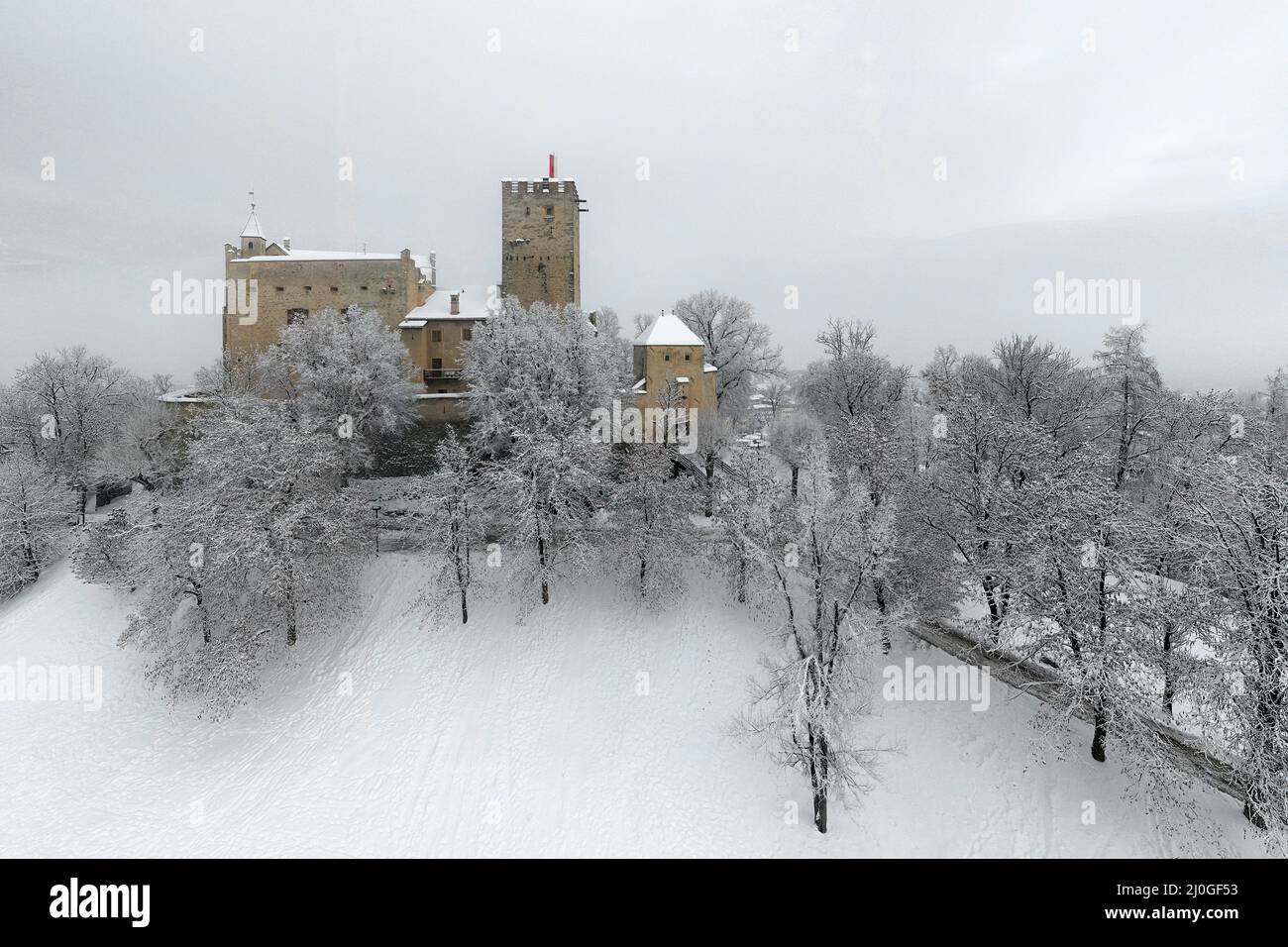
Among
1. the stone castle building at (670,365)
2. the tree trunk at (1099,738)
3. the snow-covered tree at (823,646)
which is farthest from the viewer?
the stone castle building at (670,365)

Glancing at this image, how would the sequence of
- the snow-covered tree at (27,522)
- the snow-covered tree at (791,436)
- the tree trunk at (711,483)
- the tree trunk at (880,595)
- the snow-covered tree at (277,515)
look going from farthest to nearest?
the snow-covered tree at (791,436), the snow-covered tree at (27,522), the tree trunk at (711,483), the snow-covered tree at (277,515), the tree trunk at (880,595)

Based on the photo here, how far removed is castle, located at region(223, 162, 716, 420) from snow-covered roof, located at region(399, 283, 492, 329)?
6 centimetres

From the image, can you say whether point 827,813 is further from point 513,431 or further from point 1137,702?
point 513,431

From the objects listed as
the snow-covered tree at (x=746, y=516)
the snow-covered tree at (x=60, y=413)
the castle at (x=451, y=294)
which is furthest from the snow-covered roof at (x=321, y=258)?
the snow-covered tree at (x=746, y=516)

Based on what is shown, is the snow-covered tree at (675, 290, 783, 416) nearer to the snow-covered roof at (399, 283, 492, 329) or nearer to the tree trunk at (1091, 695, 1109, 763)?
the snow-covered roof at (399, 283, 492, 329)

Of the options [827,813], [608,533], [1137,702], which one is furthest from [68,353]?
[1137,702]

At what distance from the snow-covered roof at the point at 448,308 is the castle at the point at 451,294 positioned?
0.06 meters

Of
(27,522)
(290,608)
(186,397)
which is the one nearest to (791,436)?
(290,608)

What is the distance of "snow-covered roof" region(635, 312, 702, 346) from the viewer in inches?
1219

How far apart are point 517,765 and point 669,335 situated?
22.8 meters

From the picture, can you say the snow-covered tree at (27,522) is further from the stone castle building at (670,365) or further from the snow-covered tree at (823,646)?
the snow-covered tree at (823,646)

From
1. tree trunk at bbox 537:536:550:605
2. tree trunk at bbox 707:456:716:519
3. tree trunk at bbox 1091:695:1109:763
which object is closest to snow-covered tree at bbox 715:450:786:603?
tree trunk at bbox 707:456:716:519

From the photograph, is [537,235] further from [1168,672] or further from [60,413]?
[1168,672]

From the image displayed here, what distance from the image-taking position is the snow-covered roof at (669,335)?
31.0m
